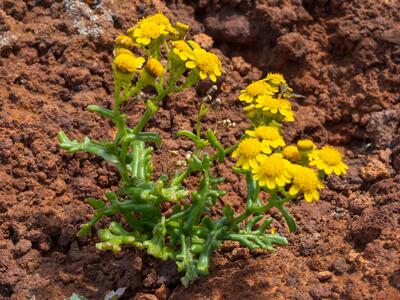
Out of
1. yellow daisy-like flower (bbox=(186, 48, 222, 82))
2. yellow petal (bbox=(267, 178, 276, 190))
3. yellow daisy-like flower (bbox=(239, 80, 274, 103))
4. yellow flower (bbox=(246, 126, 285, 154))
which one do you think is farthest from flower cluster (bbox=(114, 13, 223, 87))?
yellow petal (bbox=(267, 178, 276, 190))

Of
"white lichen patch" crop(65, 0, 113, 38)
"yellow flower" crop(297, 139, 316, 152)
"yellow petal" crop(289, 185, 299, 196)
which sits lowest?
"white lichen patch" crop(65, 0, 113, 38)

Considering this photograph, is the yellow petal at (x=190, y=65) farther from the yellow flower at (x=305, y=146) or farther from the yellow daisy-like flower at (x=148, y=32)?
the yellow flower at (x=305, y=146)

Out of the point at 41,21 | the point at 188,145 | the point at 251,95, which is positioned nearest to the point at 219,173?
the point at 188,145

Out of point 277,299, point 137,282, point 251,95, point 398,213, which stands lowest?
point 137,282

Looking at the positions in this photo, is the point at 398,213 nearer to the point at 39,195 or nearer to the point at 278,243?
the point at 278,243

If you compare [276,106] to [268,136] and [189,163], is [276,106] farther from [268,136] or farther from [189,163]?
[189,163]

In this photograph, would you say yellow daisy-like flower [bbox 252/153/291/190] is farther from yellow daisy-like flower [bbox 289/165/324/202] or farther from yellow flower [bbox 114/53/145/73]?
yellow flower [bbox 114/53/145/73]
